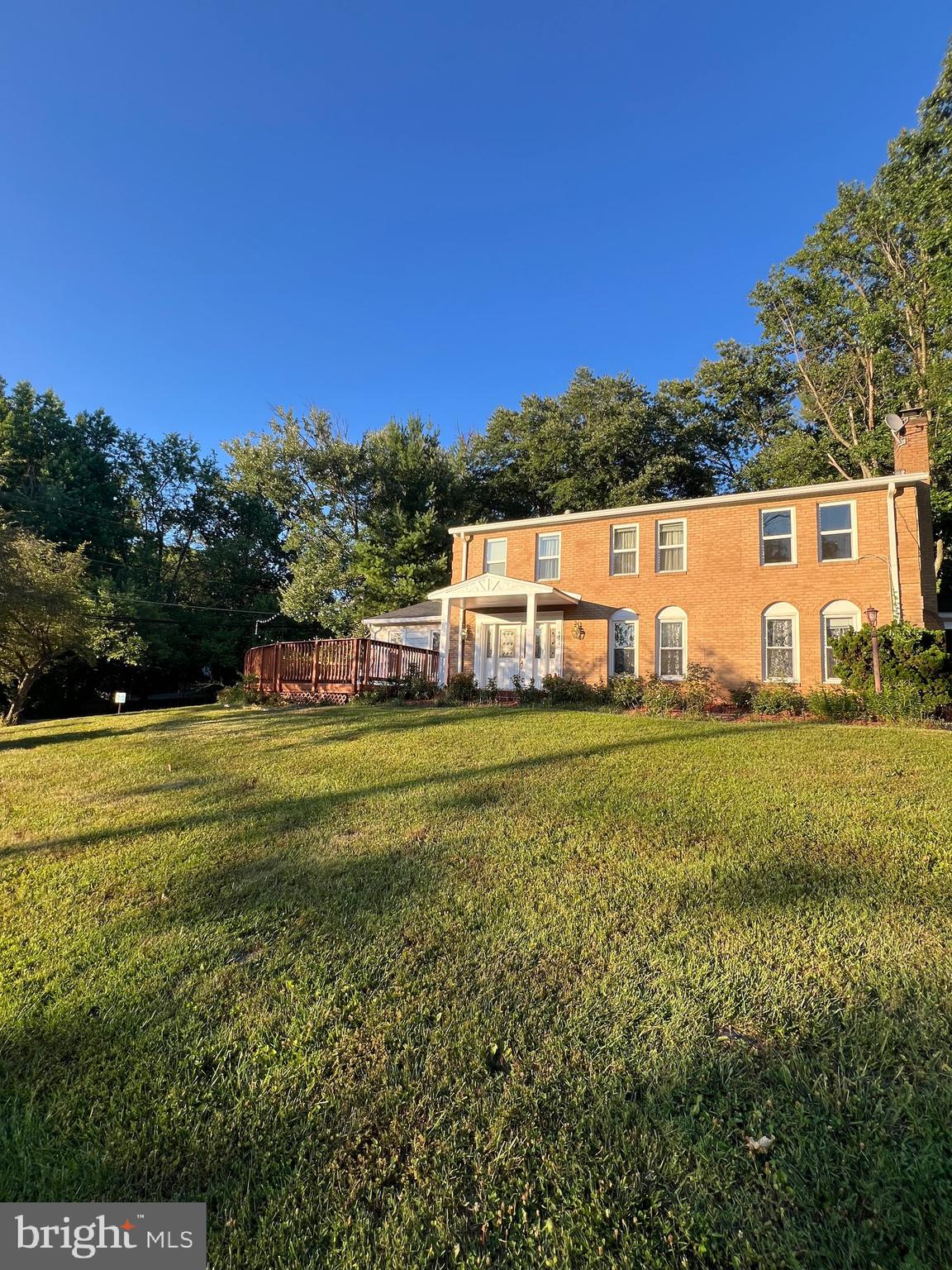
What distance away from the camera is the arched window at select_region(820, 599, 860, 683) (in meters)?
12.2

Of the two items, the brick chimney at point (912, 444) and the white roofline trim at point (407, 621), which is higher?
the brick chimney at point (912, 444)

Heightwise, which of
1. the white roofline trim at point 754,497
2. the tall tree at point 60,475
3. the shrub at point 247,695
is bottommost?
the shrub at point 247,695

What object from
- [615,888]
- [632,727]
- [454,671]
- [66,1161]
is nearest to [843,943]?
[615,888]

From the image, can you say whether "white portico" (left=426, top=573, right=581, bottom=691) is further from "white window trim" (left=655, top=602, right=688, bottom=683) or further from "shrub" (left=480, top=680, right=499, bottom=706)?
"white window trim" (left=655, top=602, right=688, bottom=683)

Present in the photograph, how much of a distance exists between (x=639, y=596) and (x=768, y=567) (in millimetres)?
3058

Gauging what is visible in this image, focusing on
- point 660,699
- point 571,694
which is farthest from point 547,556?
point 660,699

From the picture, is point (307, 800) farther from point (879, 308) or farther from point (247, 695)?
point (879, 308)

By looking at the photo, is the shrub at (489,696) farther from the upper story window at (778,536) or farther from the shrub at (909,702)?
the shrub at (909,702)

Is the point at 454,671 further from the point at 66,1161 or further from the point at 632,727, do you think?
the point at 66,1161

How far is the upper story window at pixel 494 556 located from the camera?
16828mm

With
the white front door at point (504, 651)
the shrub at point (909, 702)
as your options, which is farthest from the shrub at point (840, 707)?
the white front door at point (504, 651)

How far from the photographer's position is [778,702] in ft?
36.3

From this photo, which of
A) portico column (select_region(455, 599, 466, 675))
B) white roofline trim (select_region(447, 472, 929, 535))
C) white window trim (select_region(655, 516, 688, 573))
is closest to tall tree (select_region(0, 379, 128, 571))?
portico column (select_region(455, 599, 466, 675))

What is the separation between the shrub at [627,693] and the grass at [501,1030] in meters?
7.20
